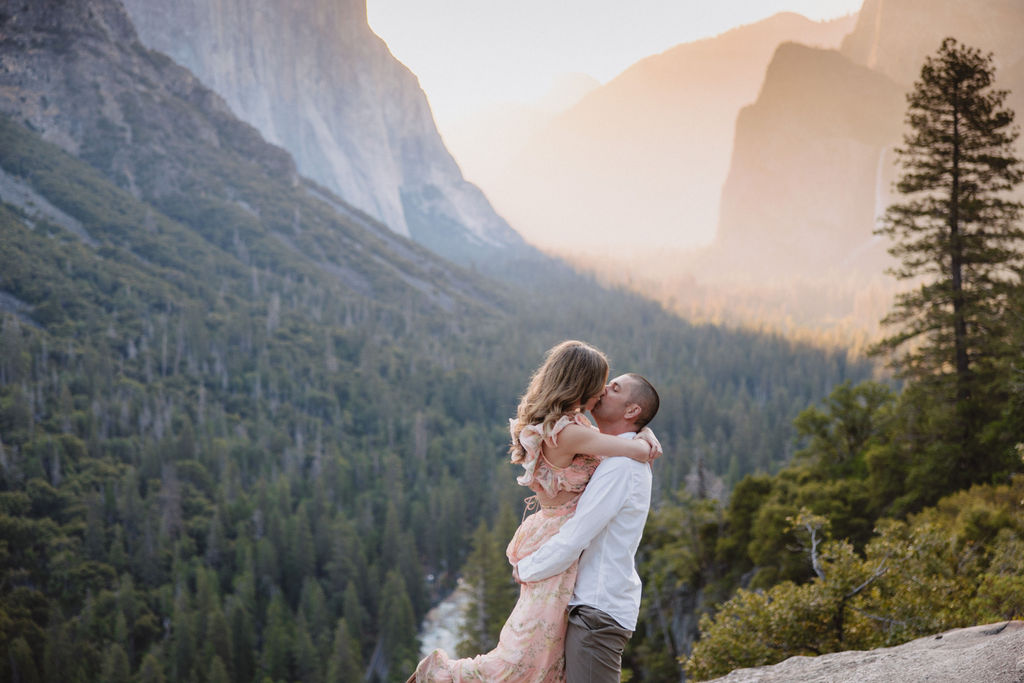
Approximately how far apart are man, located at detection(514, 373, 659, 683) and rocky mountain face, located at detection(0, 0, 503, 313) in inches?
6064

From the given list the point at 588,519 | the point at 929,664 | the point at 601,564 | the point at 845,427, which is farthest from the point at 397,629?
the point at 588,519

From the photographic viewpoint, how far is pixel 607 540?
5.37m

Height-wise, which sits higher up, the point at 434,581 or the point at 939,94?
the point at 939,94

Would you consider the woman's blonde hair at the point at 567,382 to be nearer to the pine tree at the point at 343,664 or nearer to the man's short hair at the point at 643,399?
the man's short hair at the point at 643,399

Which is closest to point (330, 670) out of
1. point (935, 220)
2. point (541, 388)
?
point (935, 220)

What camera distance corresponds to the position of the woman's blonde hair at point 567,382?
17.9 feet

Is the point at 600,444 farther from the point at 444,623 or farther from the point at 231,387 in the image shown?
the point at 231,387

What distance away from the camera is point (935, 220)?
23.2 meters

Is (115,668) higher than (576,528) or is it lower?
lower

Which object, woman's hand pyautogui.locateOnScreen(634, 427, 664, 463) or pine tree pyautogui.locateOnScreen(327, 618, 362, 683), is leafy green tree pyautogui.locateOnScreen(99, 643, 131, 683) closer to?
pine tree pyautogui.locateOnScreen(327, 618, 362, 683)

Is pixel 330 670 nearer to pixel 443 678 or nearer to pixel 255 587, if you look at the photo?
pixel 255 587

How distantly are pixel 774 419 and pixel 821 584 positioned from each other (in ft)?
324

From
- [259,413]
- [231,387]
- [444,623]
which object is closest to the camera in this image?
[444,623]

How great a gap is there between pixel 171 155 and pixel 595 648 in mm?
192499
